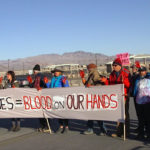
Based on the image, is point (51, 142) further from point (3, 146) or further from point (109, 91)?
point (109, 91)

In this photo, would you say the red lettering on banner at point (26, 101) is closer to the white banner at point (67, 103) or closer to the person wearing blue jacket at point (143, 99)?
the white banner at point (67, 103)

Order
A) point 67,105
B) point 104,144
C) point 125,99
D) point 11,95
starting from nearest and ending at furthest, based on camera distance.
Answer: point 104,144 < point 125,99 < point 67,105 < point 11,95

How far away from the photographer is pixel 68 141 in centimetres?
679

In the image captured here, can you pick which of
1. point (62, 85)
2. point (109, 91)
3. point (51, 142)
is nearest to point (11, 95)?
point (62, 85)

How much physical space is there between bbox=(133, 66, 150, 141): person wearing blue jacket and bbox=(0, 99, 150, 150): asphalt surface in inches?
14.6

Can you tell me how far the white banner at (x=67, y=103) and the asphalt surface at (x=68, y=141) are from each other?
0.51 metres

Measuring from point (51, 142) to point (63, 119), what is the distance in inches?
46.1

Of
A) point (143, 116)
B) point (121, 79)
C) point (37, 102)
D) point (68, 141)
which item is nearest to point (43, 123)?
point (37, 102)

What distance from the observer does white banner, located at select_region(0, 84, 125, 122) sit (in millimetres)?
6818

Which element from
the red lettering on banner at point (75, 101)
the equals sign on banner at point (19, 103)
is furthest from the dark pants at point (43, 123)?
the red lettering on banner at point (75, 101)

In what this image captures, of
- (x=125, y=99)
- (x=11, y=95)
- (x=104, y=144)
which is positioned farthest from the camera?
(x=11, y=95)

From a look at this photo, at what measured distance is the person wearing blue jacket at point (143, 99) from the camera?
6430 mm

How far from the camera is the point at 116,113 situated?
22.1ft

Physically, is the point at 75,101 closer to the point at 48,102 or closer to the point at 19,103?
the point at 48,102
